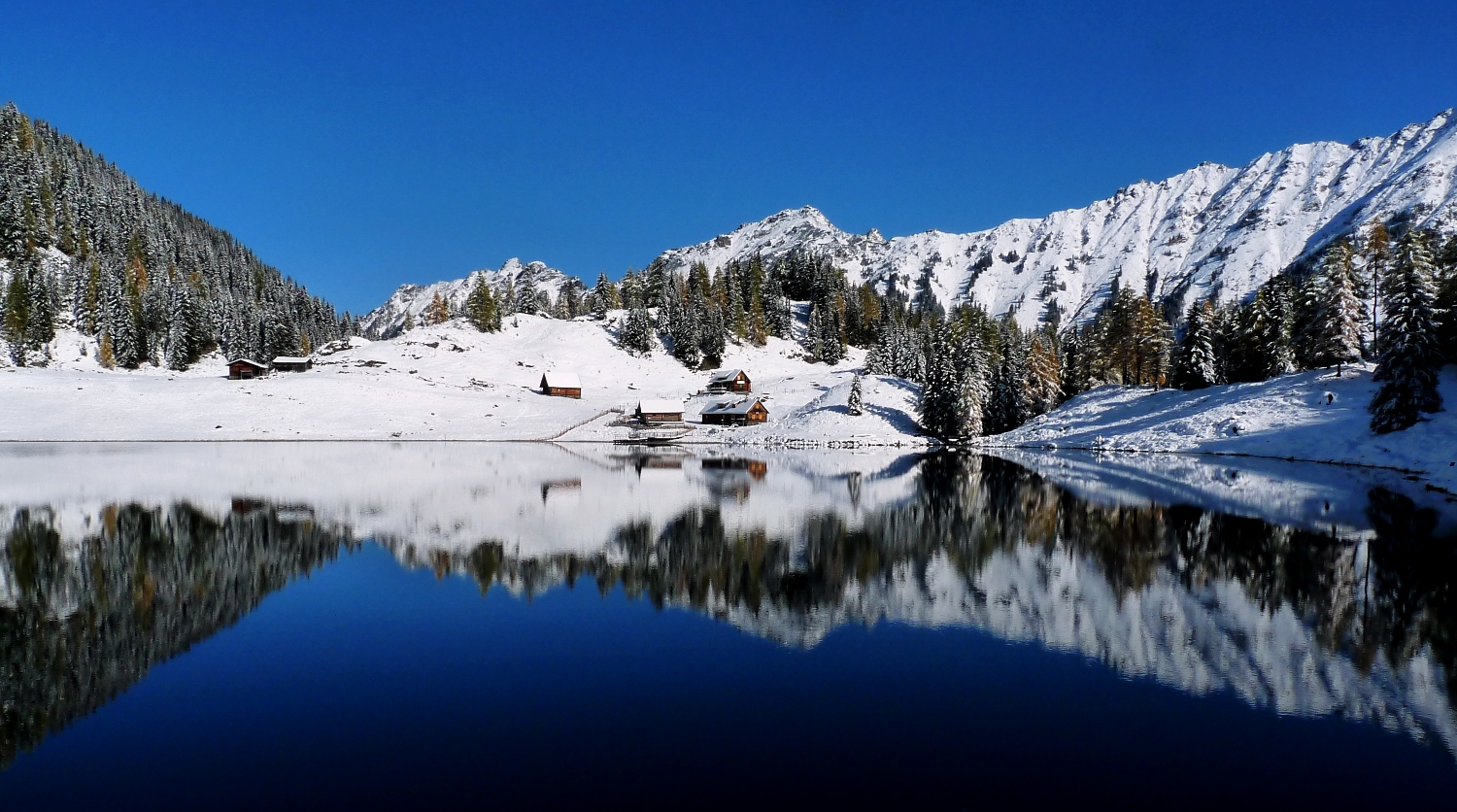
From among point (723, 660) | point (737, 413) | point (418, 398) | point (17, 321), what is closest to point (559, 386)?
point (418, 398)

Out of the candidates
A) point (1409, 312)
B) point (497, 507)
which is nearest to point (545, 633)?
point (497, 507)

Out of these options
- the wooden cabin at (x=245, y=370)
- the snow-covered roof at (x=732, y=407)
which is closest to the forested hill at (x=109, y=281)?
the wooden cabin at (x=245, y=370)

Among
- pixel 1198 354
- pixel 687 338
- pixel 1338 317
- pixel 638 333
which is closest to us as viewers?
pixel 1338 317

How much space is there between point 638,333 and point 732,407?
4249 cm

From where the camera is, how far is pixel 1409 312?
54625 millimetres

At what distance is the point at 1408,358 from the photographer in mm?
53781

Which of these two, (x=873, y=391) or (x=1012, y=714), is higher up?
(x=873, y=391)

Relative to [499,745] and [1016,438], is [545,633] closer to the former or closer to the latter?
[499,745]

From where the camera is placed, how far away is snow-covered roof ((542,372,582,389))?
11662 centimetres

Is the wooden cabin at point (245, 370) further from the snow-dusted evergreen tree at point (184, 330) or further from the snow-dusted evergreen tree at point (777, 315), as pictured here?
the snow-dusted evergreen tree at point (777, 315)

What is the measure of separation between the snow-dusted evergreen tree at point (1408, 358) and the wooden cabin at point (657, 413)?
69811mm

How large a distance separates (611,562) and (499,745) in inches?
515

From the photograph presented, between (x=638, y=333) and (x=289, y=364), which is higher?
(x=638, y=333)

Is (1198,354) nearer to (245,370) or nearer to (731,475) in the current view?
(731,475)
